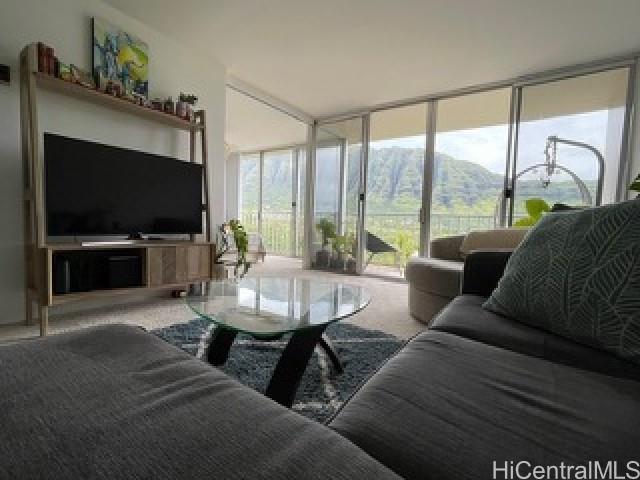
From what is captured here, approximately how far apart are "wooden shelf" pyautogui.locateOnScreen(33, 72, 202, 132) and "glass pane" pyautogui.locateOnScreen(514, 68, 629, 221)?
10.5 ft

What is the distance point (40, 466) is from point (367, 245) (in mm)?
4037

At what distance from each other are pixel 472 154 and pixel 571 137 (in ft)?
2.93

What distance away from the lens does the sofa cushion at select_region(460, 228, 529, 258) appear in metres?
2.24

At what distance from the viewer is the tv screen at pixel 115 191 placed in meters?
1.92

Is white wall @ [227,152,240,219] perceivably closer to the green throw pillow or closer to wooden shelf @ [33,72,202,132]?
wooden shelf @ [33,72,202,132]

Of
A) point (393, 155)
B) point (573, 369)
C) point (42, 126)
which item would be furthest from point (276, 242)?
point (573, 369)

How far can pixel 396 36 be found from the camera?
2.46 m

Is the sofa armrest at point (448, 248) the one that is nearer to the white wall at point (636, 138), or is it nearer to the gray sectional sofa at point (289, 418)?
the white wall at point (636, 138)

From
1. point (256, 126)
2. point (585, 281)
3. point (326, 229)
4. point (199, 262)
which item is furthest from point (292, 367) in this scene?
point (256, 126)

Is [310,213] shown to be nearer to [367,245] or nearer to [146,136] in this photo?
[367,245]

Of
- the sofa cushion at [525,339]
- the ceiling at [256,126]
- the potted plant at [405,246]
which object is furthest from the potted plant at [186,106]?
the potted plant at [405,246]

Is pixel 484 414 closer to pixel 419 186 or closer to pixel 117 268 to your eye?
pixel 117 268

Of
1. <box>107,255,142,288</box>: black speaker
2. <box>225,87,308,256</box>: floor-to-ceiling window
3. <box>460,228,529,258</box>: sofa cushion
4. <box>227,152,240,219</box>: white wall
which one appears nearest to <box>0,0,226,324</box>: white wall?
<box>107,255,142,288</box>: black speaker

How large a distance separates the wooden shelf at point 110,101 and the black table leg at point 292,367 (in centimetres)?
213
